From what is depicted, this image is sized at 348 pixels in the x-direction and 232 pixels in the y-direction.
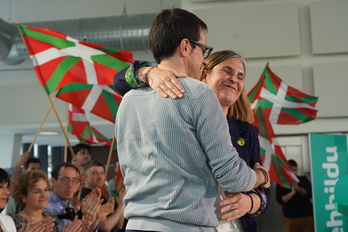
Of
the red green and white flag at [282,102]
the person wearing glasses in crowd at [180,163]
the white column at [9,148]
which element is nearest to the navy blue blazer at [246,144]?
the person wearing glasses in crowd at [180,163]

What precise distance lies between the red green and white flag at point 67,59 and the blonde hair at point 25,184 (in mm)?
1029

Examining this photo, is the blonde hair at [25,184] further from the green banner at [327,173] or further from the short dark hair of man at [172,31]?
the green banner at [327,173]

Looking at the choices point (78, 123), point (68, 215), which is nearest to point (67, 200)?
point (68, 215)

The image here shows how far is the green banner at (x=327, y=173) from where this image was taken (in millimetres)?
4375

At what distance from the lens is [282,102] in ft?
16.4

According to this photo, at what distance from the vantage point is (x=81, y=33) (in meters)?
6.67

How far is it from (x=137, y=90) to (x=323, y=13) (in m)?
4.74

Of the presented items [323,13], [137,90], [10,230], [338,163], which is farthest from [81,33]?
[137,90]

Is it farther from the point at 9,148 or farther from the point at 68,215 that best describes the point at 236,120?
the point at 9,148

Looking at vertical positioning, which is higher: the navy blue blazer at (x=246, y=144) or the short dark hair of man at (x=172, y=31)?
the short dark hair of man at (x=172, y=31)

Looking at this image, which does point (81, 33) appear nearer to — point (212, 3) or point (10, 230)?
point (212, 3)

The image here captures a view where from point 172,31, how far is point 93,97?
326cm

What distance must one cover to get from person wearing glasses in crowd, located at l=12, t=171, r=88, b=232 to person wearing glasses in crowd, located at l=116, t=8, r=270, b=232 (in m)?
2.07

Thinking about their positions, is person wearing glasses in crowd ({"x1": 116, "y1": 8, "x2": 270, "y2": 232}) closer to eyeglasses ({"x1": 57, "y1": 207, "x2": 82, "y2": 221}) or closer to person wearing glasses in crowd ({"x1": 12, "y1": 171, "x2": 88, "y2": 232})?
person wearing glasses in crowd ({"x1": 12, "y1": 171, "x2": 88, "y2": 232})
